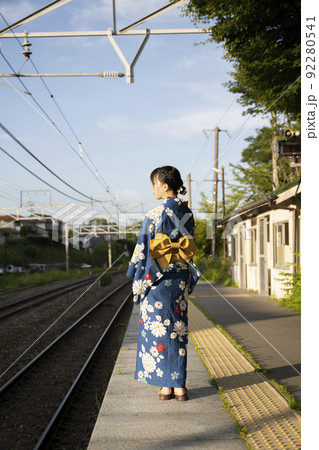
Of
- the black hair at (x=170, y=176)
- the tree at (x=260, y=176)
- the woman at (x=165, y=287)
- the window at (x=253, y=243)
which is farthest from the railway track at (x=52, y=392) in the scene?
the tree at (x=260, y=176)

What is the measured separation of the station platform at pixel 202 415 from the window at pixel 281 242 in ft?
31.4

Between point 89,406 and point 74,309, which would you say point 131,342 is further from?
point 74,309

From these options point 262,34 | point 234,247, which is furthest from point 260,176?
point 262,34

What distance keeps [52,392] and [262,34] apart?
7.72m

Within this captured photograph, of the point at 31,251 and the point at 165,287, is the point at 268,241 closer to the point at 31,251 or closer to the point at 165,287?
the point at 165,287

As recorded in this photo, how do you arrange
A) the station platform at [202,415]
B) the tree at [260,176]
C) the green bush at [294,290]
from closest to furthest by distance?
the station platform at [202,415], the green bush at [294,290], the tree at [260,176]

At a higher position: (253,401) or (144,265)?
(144,265)

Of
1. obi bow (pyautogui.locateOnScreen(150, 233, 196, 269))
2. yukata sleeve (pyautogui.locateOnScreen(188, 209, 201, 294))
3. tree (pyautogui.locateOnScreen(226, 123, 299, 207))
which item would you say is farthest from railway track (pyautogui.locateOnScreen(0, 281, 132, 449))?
tree (pyautogui.locateOnScreen(226, 123, 299, 207))

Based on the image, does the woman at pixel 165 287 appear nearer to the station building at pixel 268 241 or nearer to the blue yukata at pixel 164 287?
the blue yukata at pixel 164 287

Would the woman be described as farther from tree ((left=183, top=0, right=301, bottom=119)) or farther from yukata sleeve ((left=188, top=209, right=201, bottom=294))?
tree ((left=183, top=0, right=301, bottom=119))

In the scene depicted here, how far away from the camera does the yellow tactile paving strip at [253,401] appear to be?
3314 millimetres

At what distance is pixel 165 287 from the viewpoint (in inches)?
161

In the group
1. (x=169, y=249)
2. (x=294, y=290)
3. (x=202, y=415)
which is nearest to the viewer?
(x=202, y=415)

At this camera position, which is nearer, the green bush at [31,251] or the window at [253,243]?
the window at [253,243]
